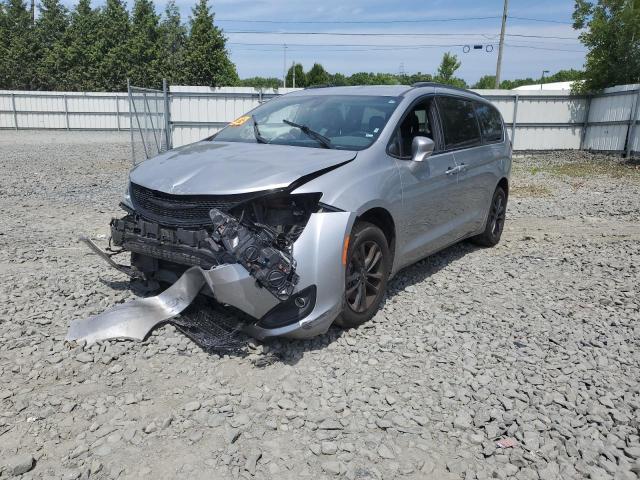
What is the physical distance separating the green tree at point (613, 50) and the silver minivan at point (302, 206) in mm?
17395

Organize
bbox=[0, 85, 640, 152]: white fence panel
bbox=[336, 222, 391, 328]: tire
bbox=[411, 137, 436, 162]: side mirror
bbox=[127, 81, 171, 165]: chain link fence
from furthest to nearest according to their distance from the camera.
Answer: bbox=[0, 85, 640, 152]: white fence panel → bbox=[127, 81, 171, 165]: chain link fence → bbox=[411, 137, 436, 162]: side mirror → bbox=[336, 222, 391, 328]: tire

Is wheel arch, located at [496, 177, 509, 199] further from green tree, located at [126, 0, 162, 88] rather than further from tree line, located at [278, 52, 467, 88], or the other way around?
green tree, located at [126, 0, 162, 88]

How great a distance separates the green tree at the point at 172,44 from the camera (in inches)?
1463

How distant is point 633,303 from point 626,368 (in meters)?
1.46

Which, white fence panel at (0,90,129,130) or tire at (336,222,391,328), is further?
white fence panel at (0,90,129,130)

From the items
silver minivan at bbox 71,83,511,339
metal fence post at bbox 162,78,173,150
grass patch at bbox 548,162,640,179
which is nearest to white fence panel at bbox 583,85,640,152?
grass patch at bbox 548,162,640,179

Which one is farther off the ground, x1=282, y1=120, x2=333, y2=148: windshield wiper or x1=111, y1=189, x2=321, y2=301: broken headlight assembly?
x1=282, y1=120, x2=333, y2=148: windshield wiper

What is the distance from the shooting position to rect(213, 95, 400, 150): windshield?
15.5 ft

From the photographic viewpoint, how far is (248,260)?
3.60m

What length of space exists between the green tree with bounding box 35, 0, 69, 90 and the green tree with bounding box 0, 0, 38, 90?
1.49 ft

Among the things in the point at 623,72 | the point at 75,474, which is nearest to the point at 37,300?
the point at 75,474

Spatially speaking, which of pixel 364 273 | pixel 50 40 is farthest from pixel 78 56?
pixel 364 273

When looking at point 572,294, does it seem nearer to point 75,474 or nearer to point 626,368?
point 626,368

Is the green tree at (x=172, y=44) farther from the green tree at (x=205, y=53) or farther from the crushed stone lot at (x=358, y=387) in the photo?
Answer: the crushed stone lot at (x=358, y=387)
